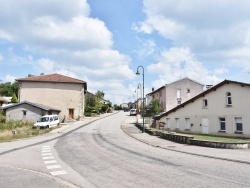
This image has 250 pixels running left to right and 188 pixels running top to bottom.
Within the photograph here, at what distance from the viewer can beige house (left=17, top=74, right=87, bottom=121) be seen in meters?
58.2

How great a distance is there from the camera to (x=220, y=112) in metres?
30.0

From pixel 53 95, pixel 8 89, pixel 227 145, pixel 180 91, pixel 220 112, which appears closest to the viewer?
pixel 227 145

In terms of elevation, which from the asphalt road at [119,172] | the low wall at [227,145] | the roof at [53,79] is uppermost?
the roof at [53,79]

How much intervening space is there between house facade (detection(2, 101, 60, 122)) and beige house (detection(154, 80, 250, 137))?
78.9 ft

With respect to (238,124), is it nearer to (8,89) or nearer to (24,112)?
(24,112)

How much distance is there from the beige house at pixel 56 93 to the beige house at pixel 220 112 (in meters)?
28.3

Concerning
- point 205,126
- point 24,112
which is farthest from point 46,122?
point 205,126

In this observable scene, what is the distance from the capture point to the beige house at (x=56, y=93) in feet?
191

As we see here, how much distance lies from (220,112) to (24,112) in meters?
32.5

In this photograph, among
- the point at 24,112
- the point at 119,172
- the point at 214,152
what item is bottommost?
the point at 119,172

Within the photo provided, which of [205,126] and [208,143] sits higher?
[205,126]

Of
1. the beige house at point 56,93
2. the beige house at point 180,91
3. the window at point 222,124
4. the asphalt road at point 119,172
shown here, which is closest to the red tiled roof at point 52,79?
the beige house at point 56,93

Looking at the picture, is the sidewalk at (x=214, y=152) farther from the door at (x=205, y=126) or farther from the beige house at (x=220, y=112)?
the door at (x=205, y=126)

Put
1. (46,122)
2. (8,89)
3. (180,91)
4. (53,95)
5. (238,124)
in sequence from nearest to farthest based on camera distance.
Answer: (238,124)
(46,122)
(53,95)
(180,91)
(8,89)
